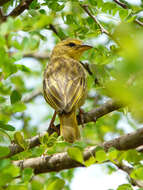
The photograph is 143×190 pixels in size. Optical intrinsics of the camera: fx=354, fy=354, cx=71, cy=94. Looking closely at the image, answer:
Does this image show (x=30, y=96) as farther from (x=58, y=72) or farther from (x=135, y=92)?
(x=135, y=92)

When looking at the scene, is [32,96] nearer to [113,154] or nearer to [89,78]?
[89,78]

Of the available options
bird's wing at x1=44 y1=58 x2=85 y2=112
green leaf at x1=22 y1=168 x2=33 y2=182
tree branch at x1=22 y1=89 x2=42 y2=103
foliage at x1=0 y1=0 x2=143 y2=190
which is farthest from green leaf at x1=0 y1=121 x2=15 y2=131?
tree branch at x1=22 y1=89 x2=42 y2=103

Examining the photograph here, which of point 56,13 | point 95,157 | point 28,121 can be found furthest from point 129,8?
point 28,121

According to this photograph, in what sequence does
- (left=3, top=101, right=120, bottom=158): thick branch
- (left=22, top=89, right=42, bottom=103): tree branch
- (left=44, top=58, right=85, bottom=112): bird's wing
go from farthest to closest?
(left=22, top=89, right=42, bottom=103): tree branch
(left=44, top=58, right=85, bottom=112): bird's wing
(left=3, top=101, right=120, bottom=158): thick branch

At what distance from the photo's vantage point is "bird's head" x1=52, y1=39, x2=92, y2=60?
21.1 feet

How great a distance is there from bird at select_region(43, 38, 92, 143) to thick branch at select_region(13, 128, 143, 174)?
1.30m

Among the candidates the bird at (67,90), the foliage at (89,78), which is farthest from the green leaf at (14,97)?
the bird at (67,90)

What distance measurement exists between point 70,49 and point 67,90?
7.81 feet

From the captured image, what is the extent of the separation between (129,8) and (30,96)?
162 inches

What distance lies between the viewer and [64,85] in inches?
193

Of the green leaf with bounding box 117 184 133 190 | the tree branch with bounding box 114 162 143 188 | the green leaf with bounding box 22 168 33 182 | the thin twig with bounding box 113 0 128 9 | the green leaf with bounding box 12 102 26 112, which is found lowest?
the tree branch with bounding box 114 162 143 188

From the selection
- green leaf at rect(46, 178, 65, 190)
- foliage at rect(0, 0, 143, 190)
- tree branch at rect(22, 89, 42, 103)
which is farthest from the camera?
tree branch at rect(22, 89, 42, 103)

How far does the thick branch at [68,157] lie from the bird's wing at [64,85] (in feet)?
5.44

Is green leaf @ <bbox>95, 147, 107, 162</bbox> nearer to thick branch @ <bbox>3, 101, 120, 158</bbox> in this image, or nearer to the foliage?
the foliage
